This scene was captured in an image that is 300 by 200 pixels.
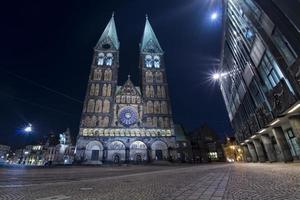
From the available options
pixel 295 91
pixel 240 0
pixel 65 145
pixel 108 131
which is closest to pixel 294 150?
pixel 295 91

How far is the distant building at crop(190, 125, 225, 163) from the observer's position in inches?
2126

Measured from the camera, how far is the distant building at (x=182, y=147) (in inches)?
1708

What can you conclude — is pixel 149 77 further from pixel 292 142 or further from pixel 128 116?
pixel 292 142

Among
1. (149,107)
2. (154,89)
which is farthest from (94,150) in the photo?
(154,89)

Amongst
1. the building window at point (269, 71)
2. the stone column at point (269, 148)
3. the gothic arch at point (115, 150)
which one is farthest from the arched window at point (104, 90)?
the building window at point (269, 71)

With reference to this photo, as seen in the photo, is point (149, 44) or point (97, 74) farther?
point (149, 44)

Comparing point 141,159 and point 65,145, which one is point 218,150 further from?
point 65,145


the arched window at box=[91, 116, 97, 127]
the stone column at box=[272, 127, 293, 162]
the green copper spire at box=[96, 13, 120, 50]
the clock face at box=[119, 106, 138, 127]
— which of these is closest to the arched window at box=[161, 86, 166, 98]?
the clock face at box=[119, 106, 138, 127]

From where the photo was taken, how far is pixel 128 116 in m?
42.3

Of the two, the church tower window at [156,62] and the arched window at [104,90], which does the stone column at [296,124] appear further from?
the church tower window at [156,62]

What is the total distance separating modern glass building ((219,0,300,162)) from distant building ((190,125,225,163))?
104 feet

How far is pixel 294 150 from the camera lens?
15.9 m

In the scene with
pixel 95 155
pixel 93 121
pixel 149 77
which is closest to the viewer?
pixel 95 155

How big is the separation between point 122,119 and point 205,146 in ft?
103
